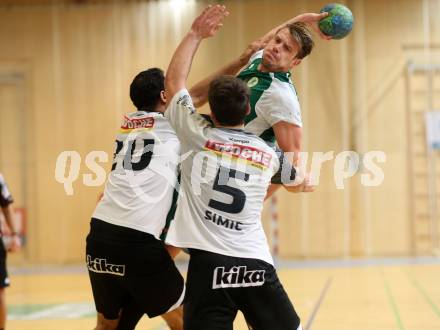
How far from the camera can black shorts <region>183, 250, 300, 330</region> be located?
4.23 meters

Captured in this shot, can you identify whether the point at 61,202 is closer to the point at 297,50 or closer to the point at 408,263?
the point at 408,263

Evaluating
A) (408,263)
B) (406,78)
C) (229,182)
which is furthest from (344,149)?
(229,182)

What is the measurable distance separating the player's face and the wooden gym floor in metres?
3.69

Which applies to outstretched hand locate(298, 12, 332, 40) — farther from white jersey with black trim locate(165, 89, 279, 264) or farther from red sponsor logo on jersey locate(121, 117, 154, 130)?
white jersey with black trim locate(165, 89, 279, 264)

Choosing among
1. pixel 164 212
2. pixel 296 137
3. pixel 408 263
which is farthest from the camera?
pixel 408 263

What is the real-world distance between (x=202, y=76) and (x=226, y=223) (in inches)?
488

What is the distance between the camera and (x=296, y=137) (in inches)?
196

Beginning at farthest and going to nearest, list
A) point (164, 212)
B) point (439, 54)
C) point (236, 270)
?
point (439, 54), point (164, 212), point (236, 270)

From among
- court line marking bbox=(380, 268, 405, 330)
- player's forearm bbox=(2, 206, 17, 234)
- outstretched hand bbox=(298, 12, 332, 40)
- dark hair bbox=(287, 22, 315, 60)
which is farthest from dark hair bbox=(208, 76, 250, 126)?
player's forearm bbox=(2, 206, 17, 234)

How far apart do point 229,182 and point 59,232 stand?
13.1 m

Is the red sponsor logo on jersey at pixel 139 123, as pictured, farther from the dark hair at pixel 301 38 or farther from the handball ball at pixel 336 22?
the handball ball at pixel 336 22

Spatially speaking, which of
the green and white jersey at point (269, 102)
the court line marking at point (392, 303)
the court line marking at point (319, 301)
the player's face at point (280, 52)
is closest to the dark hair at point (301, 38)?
the player's face at point (280, 52)

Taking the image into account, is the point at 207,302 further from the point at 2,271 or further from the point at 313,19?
the point at 2,271

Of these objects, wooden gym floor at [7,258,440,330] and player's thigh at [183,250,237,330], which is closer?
player's thigh at [183,250,237,330]
